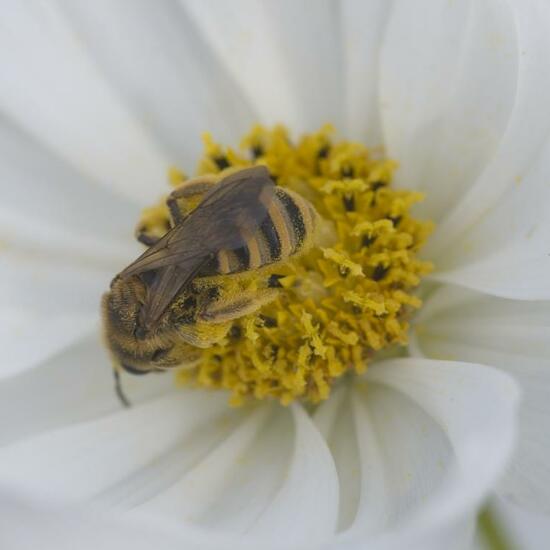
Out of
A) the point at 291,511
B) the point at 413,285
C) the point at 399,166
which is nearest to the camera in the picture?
the point at 291,511

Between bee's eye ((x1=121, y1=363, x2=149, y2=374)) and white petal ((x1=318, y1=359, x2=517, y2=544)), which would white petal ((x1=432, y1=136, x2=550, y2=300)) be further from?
bee's eye ((x1=121, y1=363, x2=149, y2=374))

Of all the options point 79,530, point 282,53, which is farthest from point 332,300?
point 79,530

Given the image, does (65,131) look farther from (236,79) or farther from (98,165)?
(236,79)

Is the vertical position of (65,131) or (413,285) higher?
(65,131)

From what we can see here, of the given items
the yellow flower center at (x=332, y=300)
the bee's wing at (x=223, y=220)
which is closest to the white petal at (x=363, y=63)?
the yellow flower center at (x=332, y=300)

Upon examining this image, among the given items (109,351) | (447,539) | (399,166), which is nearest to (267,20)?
(399,166)

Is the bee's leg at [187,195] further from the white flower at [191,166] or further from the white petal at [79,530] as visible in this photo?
the white petal at [79,530]

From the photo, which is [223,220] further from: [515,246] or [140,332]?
[515,246]
